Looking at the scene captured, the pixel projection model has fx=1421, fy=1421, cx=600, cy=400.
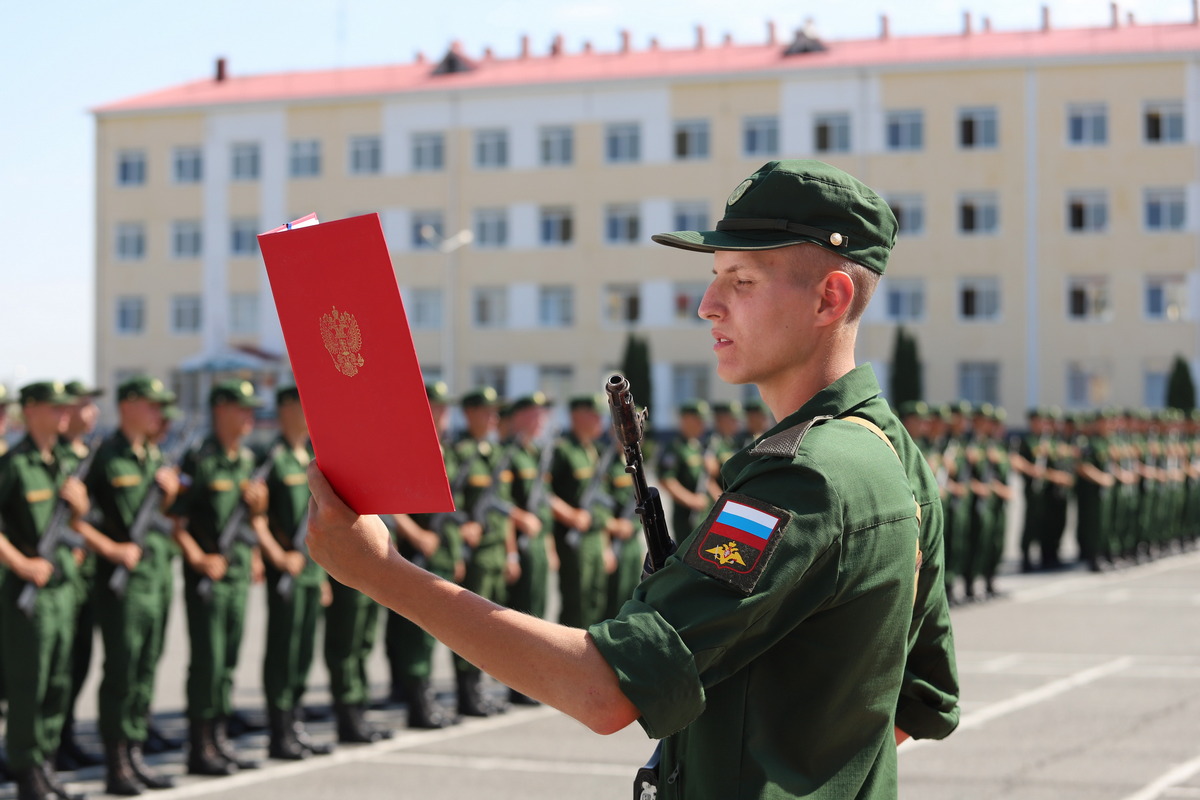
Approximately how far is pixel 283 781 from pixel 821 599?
5.99 m

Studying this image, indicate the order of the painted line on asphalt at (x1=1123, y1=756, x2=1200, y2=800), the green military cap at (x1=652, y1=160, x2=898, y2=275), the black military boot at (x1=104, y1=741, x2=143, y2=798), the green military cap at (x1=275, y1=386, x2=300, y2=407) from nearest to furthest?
the green military cap at (x1=652, y1=160, x2=898, y2=275) < the painted line on asphalt at (x1=1123, y1=756, x2=1200, y2=800) < the black military boot at (x1=104, y1=741, x2=143, y2=798) < the green military cap at (x1=275, y1=386, x2=300, y2=407)

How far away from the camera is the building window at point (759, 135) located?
42688mm

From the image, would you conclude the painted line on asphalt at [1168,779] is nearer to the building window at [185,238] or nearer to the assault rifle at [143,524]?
the assault rifle at [143,524]

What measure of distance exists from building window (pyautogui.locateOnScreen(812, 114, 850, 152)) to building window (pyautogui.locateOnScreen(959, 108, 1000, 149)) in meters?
3.33

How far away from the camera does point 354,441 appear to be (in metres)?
1.96

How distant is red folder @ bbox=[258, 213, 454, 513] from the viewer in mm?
1876

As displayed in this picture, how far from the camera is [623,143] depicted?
1725 inches

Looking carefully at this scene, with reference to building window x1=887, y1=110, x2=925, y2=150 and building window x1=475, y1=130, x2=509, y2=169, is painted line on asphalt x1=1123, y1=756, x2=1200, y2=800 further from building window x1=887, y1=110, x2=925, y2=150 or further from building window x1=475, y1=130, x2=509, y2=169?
building window x1=475, y1=130, x2=509, y2=169

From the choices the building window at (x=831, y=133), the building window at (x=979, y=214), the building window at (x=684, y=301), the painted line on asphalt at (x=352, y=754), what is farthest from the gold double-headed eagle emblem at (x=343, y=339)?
the building window at (x=979, y=214)

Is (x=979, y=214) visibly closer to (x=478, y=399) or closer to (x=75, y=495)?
(x=478, y=399)

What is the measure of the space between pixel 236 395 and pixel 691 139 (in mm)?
36349

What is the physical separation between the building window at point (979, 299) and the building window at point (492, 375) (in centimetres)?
1410

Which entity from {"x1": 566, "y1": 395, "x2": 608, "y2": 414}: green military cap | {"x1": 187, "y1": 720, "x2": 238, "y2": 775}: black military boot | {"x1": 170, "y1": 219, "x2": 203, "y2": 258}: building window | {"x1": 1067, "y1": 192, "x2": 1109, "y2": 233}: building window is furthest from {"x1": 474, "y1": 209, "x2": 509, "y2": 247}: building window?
{"x1": 187, "y1": 720, "x2": 238, "y2": 775}: black military boot

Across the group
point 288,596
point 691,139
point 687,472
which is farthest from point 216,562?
point 691,139
